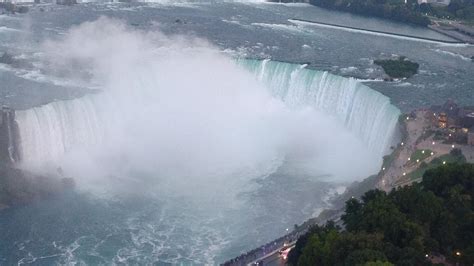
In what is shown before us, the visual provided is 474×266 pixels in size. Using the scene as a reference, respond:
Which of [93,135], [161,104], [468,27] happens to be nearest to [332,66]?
[161,104]

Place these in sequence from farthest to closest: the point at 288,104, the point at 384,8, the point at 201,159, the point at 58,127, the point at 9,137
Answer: the point at 384,8
the point at 288,104
the point at 201,159
the point at 58,127
the point at 9,137

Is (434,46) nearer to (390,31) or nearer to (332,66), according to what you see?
(390,31)

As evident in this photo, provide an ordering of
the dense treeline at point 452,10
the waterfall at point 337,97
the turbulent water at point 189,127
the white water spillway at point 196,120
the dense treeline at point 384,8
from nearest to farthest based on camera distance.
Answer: the turbulent water at point 189,127 < the white water spillway at point 196,120 < the waterfall at point 337,97 < the dense treeline at point 384,8 < the dense treeline at point 452,10

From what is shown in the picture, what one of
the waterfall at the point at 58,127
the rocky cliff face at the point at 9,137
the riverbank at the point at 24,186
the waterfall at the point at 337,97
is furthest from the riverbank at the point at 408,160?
the rocky cliff face at the point at 9,137

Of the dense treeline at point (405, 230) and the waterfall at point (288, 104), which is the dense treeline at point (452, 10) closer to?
the waterfall at point (288, 104)

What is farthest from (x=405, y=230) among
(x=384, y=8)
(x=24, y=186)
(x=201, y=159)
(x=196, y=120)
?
(x=384, y=8)

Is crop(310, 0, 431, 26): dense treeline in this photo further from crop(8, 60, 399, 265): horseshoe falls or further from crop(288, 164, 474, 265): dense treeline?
crop(288, 164, 474, 265): dense treeline

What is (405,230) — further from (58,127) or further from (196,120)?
(196,120)
